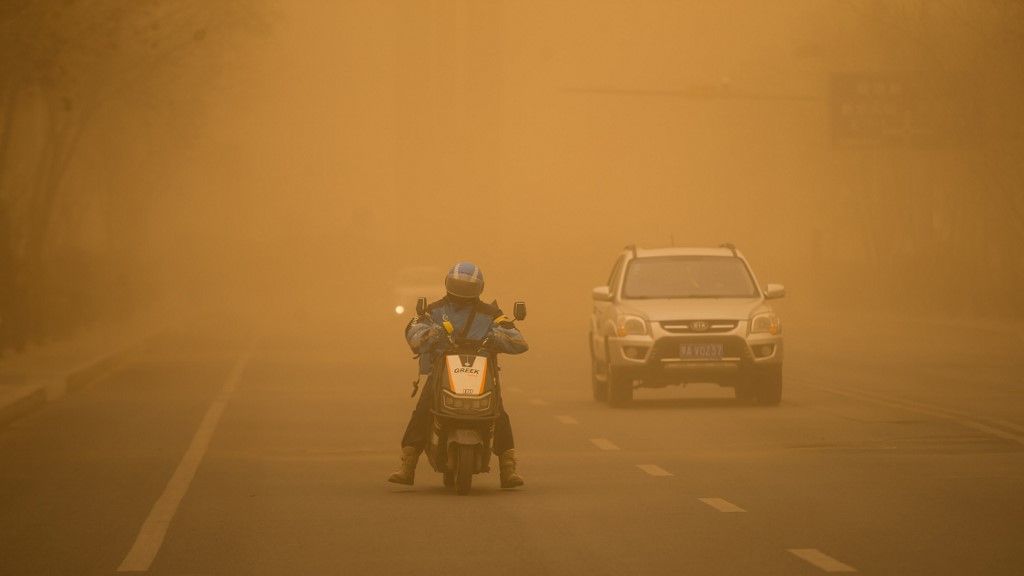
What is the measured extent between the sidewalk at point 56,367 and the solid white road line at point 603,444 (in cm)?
695

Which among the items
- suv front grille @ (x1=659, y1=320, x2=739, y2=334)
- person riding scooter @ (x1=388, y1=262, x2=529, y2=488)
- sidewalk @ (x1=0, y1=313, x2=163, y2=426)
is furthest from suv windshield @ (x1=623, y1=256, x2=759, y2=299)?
person riding scooter @ (x1=388, y1=262, x2=529, y2=488)

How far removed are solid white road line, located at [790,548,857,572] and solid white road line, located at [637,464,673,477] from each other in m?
4.61

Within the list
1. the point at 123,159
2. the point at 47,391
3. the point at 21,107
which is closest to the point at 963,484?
the point at 47,391

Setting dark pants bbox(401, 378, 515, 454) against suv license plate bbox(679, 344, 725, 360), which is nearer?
dark pants bbox(401, 378, 515, 454)

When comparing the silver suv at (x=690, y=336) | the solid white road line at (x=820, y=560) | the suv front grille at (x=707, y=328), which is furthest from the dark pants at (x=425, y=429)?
the suv front grille at (x=707, y=328)

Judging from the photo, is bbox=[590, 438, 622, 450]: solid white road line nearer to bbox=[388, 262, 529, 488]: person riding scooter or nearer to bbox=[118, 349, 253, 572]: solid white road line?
bbox=[118, 349, 253, 572]: solid white road line

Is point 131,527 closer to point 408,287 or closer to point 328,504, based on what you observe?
point 328,504

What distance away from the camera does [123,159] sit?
7044cm

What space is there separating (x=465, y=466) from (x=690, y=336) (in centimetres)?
940

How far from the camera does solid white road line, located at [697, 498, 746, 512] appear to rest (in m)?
13.9

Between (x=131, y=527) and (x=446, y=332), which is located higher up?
(x=446, y=332)

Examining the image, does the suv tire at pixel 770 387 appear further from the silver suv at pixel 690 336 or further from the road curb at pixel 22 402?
the road curb at pixel 22 402

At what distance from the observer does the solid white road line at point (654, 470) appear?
648 inches

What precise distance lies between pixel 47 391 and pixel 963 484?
15.3 meters
